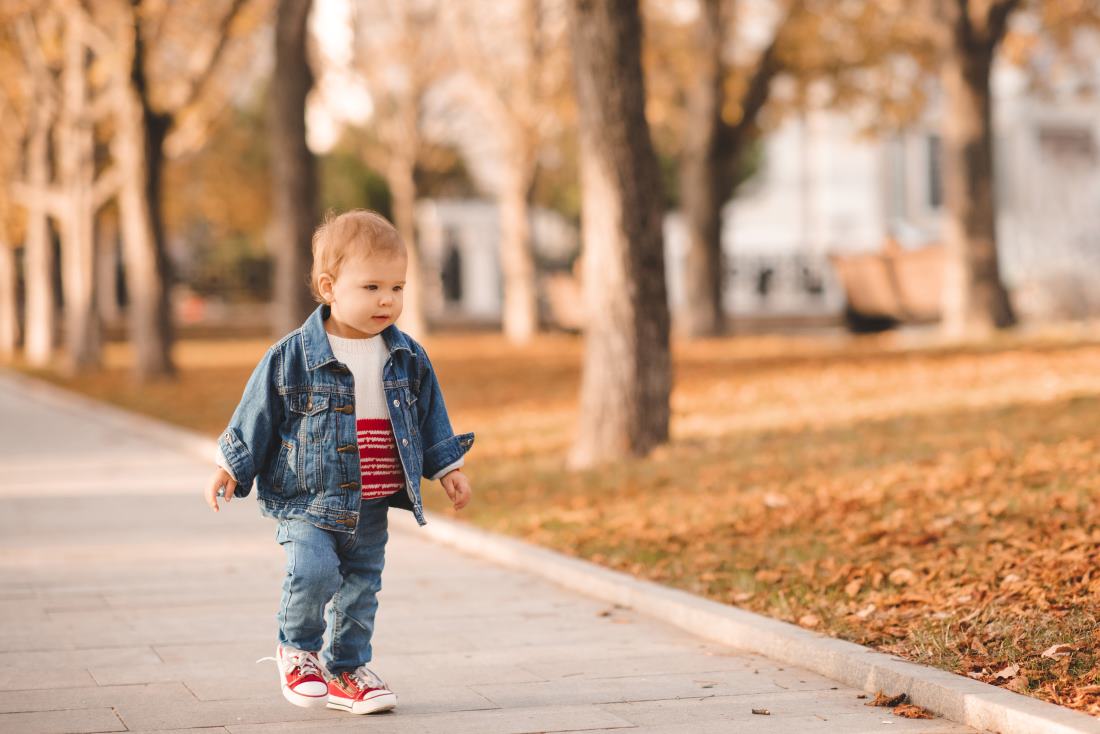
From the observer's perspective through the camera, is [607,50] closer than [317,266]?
No

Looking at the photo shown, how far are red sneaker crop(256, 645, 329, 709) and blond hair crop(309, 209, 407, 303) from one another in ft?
3.72

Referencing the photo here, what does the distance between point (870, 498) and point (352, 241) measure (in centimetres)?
467

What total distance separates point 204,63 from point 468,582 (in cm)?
1689

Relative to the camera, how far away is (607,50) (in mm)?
11203

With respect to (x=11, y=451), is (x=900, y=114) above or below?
above

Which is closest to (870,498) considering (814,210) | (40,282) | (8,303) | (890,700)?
(890,700)

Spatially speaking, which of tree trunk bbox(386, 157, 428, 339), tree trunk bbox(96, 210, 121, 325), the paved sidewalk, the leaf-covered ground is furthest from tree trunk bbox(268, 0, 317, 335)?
tree trunk bbox(96, 210, 121, 325)

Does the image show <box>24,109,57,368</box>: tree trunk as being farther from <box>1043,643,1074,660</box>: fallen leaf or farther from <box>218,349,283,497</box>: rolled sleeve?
<box>1043,643,1074,660</box>: fallen leaf

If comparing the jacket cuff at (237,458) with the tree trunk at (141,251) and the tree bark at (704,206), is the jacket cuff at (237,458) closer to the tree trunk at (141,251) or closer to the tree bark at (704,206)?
the tree trunk at (141,251)

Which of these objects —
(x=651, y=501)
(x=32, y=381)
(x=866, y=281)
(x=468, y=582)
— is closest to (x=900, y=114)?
(x=866, y=281)

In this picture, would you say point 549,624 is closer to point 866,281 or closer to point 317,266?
point 317,266

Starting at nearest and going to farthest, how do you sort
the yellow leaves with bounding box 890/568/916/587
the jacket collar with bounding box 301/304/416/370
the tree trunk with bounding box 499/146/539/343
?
the jacket collar with bounding box 301/304/416/370 < the yellow leaves with bounding box 890/568/916/587 < the tree trunk with bounding box 499/146/539/343

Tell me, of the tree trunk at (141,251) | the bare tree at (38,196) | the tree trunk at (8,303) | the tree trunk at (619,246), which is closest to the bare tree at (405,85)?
the bare tree at (38,196)

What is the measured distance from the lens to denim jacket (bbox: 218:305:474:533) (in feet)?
16.1
